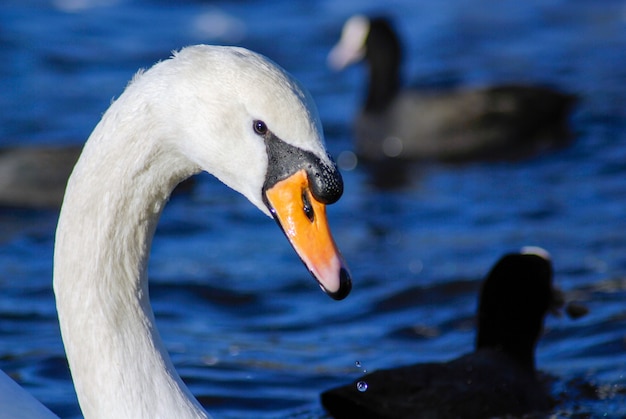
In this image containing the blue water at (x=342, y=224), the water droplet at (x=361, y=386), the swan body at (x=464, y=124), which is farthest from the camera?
the swan body at (x=464, y=124)

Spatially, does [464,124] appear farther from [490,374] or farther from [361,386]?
[361,386]

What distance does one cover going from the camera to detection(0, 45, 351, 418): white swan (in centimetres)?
366

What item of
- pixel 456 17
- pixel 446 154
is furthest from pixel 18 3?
pixel 446 154

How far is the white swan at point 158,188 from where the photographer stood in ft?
12.0

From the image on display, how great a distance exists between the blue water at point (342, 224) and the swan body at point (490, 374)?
261mm

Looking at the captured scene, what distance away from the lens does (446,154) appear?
37.8ft

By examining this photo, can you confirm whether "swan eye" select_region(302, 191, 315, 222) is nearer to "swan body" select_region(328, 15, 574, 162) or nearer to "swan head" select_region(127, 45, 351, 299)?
"swan head" select_region(127, 45, 351, 299)

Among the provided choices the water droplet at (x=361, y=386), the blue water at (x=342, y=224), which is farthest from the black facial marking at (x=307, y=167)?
the blue water at (x=342, y=224)

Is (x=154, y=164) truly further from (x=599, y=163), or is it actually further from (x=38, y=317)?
(x=599, y=163)

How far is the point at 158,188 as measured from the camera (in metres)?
3.92

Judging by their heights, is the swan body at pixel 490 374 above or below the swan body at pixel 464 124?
below

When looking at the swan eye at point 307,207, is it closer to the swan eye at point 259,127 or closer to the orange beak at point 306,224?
the orange beak at point 306,224

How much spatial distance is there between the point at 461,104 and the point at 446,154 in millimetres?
544

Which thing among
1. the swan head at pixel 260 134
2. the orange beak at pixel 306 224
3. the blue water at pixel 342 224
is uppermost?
the blue water at pixel 342 224
